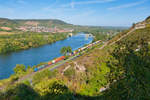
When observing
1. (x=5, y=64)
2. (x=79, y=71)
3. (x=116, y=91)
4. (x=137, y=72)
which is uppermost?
(x=137, y=72)

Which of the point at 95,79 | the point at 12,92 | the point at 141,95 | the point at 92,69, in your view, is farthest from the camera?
the point at 92,69

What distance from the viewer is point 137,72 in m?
7.22

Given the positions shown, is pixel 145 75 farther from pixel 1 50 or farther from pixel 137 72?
pixel 1 50

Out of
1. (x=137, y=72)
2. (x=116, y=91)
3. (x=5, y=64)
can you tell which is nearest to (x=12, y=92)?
(x=116, y=91)

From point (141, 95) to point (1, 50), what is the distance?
56.3 metres

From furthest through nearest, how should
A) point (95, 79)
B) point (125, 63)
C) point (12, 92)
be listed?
point (95, 79) → point (125, 63) → point (12, 92)

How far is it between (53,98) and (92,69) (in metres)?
9.08

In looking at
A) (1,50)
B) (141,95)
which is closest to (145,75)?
(141,95)

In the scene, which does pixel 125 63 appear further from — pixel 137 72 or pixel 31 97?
pixel 31 97

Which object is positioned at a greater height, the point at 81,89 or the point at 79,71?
the point at 79,71

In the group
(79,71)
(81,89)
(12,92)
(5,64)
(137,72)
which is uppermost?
(137,72)

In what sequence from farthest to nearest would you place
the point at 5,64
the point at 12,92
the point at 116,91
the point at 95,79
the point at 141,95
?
the point at 5,64 → the point at 95,79 → the point at 12,92 → the point at 116,91 → the point at 141,95

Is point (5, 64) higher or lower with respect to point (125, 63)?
lower

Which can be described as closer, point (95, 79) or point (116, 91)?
point (116, 91)
